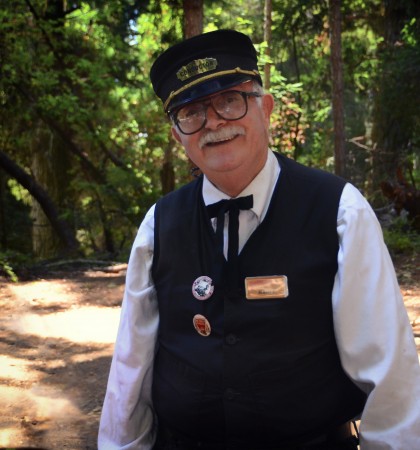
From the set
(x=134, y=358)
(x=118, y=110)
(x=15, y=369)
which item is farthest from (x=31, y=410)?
(x=118, y=110)

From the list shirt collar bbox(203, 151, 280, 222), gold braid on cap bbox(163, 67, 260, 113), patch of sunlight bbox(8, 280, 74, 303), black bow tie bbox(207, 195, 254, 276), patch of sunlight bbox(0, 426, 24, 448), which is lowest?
patch of sunlight bbox(0, 426, 24, 448)

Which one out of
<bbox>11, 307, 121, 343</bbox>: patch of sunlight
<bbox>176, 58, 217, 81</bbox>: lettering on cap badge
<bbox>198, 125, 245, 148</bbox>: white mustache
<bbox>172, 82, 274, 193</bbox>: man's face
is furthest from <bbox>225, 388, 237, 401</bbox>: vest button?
<bbox>11, 307, 121, 343</bbox>: patch of sunlight

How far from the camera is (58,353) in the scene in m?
5.23

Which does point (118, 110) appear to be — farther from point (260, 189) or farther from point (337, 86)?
point (260, 189)

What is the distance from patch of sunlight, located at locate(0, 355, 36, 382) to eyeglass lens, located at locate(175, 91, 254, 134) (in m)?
2.95

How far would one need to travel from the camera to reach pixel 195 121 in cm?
223

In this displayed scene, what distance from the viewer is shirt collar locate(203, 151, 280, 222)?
2.18m

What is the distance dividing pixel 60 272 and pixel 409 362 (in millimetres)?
7725

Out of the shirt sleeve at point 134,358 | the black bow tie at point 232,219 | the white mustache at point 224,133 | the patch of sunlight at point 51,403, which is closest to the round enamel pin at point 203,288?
the black bow tie at point 232,219

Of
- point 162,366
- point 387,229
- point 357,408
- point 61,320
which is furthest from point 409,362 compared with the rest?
point 387,229

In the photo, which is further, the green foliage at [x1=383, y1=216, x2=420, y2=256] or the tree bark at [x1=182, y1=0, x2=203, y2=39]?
the tree bark at [x1=182, y1=0, x2=203, y2=39]

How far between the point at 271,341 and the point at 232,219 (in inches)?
17.3

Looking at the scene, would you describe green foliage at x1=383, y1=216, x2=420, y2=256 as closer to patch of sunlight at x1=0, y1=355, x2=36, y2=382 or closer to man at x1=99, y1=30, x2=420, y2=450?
patch of sunlight at x1=0, y1=355, x2=36, y2=382

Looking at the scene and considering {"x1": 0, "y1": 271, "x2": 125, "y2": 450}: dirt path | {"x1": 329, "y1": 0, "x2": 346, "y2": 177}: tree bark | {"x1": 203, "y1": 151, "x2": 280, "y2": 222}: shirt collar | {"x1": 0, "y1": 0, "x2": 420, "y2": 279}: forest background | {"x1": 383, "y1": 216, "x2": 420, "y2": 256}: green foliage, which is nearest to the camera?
{"x1": 203, "y1": 151, "x2": 280, "y2": 222}: shirt collar
